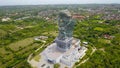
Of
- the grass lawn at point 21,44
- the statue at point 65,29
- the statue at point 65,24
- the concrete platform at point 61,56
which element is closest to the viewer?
the concrete platform at point 61,56

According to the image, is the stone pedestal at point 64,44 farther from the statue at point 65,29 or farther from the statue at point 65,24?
the statue at point 65,24

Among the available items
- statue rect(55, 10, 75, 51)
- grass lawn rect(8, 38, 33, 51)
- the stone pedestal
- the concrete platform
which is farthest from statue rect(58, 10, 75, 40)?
grass lawn rect(8, 38, 33, 51)

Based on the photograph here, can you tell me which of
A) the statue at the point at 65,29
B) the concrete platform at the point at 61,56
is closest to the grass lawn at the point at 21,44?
the concrete platform at the point at 61,56

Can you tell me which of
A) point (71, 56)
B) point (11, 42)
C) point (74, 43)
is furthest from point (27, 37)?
point (71, 56)

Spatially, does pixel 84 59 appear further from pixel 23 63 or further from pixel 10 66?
pixel 10 66

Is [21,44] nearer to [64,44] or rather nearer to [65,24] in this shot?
[64,44]

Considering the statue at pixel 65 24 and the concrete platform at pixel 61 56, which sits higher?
the statue at pixel 65 24

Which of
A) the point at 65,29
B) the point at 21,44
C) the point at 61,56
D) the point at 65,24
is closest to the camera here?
the point at 61,56

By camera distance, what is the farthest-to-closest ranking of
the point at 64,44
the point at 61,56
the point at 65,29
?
the point at 65,29 → the point at 64,44 → the point at 61,56

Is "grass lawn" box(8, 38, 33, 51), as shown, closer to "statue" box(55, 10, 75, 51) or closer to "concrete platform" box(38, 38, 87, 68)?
"concrete platform" box(38, 38, 87, 68)

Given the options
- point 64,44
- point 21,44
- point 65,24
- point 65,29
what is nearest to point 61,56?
point 64,44

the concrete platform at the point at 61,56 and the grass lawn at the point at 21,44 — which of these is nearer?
the concrete platform at the point at 61,56

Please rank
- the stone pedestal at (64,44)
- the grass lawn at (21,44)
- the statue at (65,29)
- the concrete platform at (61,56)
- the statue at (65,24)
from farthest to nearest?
1. the grass lawn at (21,44)
2. the stone pedestal at (64,44)
3. the statue at (65,29)
4. the statue at (65,24)
5. the concrete platform at (61,56)
